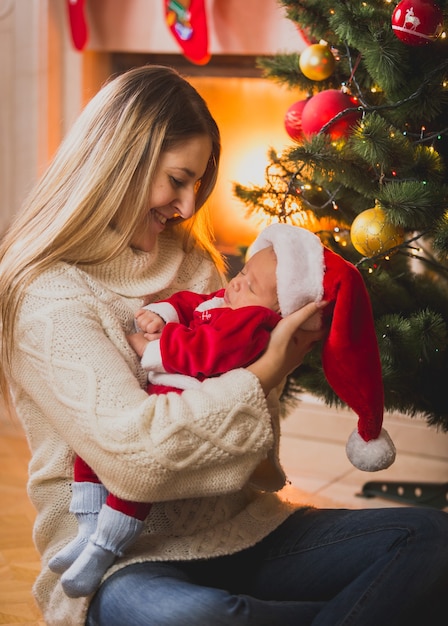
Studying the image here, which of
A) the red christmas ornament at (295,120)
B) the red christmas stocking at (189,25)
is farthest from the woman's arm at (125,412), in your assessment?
the red christmas stocking at (189,25)

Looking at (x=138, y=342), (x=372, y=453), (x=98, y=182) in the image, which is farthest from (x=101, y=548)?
(x=98, y=182)

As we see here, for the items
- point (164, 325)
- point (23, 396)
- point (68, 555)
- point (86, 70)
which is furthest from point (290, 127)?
point (86, 70)

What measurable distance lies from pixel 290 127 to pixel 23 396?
984 mm

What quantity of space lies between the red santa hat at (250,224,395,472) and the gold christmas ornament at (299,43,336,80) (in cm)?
64

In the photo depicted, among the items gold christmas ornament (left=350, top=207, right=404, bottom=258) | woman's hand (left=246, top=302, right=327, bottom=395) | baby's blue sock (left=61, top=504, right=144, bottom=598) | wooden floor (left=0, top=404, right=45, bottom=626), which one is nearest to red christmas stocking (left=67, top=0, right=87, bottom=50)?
wooden floor (left=0, top=404, right=45, bottom=626)

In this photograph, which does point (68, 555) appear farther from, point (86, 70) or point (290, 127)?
point (86, 70)

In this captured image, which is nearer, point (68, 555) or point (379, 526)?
point (68, 555)

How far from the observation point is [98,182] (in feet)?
4.74

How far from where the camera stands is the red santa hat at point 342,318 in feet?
4.47

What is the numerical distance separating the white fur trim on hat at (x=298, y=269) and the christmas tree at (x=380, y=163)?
393mm

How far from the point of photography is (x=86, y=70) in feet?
11.0

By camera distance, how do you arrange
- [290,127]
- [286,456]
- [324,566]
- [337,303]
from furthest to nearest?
[286,456], [290,127], [324,566], [337,303]

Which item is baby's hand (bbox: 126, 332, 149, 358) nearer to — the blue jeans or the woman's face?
the woman's face

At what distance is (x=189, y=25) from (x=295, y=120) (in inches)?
42.3
